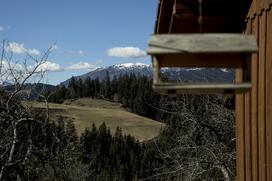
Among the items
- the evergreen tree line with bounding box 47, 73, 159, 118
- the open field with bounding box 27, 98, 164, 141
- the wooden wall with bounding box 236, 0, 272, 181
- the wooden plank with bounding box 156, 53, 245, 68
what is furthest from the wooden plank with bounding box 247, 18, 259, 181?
the evergreen tree line with bounding box 47, 73, 159, 118

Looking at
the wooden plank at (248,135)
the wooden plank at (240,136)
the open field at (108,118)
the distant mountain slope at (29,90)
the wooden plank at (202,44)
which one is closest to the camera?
the wooden plank at (202,44)

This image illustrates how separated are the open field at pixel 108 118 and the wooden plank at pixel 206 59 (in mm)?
63208

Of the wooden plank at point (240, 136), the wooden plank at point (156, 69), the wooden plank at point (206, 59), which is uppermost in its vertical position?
the wooden plank at point (206, 59)

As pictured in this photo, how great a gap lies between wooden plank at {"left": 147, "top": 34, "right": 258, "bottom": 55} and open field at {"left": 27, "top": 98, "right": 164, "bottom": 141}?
63.6 meters

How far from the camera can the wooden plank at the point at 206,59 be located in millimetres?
2855

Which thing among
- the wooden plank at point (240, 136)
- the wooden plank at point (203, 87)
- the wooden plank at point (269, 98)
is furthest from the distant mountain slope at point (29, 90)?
the wooden plank at point (203, 87)

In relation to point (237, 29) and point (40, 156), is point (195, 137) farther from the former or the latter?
point (237, 29)

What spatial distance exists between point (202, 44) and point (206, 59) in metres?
0.33

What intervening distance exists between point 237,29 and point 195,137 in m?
9.00

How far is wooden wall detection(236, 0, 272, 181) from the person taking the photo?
15.1ft

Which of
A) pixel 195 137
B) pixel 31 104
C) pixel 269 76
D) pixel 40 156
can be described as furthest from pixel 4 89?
pixel 269 76

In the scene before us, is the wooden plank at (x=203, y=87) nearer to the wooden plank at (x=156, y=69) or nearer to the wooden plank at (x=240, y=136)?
the wooden plank at (x=156, y=69)

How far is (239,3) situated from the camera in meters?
5.51

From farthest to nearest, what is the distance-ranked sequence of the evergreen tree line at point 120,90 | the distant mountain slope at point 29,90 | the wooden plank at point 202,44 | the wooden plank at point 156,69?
1. the evergreen tree line at point 120,90
2. the distant mountain slope at point 29,90
3. the wooden plank at point 156,69
4. the wooden plank at point 202,44
